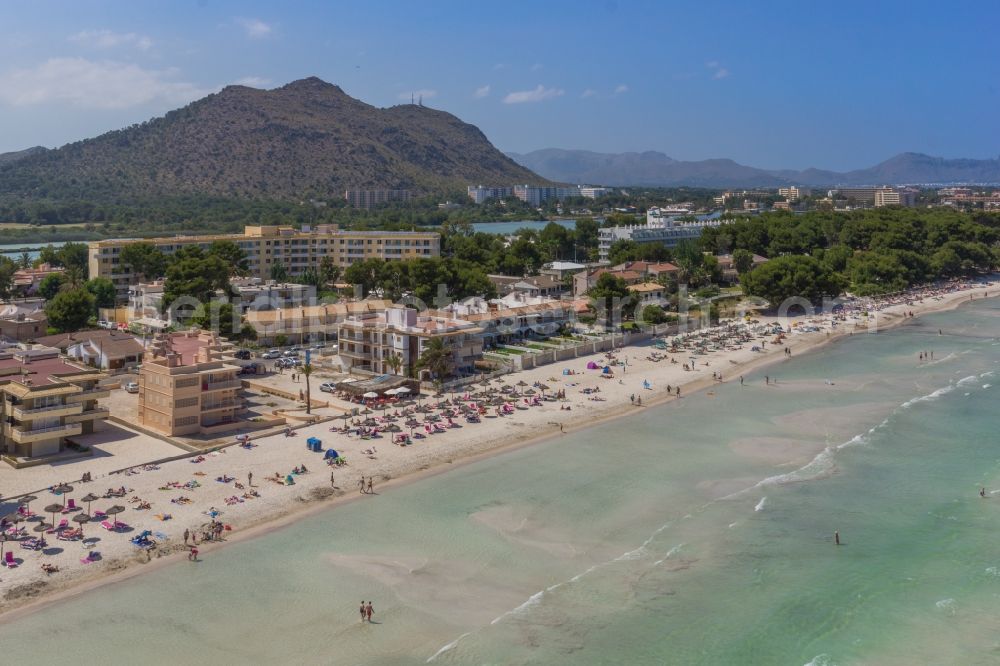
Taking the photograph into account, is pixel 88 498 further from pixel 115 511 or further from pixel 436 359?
pixel 436 359

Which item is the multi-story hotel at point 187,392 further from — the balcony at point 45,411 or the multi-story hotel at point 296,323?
the multi-story hotel at point 296,323

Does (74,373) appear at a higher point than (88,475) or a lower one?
higher

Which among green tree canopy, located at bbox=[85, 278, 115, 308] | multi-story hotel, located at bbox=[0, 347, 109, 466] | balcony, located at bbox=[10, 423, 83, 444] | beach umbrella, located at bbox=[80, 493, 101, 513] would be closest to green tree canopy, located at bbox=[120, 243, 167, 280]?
green tree canopy, located at bbox=[85, 278, 115, 308]

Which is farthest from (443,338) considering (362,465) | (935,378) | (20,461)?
(935,378)

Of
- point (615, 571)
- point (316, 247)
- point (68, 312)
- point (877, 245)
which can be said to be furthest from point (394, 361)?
point (877, 245)

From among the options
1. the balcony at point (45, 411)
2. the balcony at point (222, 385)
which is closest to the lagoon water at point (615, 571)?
the balcony at point (222, 385)

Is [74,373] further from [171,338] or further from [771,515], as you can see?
[771,515]
